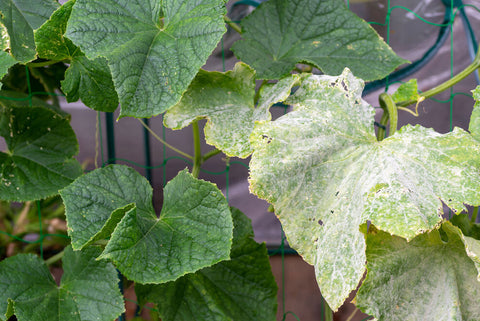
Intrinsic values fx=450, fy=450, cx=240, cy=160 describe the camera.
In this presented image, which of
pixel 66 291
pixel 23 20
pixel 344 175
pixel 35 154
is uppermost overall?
pixel 23 20

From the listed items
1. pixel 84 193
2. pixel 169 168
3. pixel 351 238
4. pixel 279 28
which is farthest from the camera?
pixel 169 168

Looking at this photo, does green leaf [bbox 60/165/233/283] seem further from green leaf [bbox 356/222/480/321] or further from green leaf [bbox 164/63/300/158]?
green leaf [bbox 356/222/480/321]

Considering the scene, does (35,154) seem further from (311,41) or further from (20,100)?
(311,41)

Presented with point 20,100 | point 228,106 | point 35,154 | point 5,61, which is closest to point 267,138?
point 228,106

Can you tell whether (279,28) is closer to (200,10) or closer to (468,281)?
(200,10)

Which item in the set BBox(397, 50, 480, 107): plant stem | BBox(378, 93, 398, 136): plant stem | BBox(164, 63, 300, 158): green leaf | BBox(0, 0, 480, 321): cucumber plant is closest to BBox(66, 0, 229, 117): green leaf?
BBox(0, 0, 480, 321): cucumber plant

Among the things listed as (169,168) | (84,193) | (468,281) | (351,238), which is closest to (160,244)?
(84,193)
